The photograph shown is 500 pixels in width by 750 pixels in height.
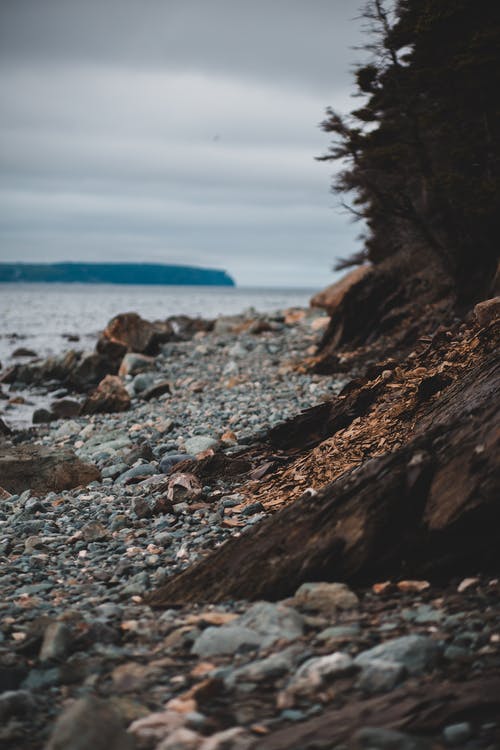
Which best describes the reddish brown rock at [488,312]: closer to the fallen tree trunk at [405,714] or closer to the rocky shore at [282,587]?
the rocky shore at [282,587]

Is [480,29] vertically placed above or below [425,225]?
above

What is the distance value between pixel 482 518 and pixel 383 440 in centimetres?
277

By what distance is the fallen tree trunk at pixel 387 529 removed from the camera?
4.45 m

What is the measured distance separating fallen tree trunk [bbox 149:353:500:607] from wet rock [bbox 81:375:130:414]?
11157mm

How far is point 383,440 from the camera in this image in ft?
23.4

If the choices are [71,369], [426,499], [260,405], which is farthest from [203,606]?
[71,369]

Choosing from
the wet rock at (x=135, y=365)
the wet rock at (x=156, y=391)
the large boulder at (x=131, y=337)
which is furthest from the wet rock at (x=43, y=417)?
the large boulder at (x=131, y=337)

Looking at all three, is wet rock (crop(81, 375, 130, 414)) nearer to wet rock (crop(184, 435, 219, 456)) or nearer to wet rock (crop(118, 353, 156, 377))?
wet rock (crop(118, 353, 156, 377))

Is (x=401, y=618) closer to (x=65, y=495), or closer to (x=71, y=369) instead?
(x=65, y=495)

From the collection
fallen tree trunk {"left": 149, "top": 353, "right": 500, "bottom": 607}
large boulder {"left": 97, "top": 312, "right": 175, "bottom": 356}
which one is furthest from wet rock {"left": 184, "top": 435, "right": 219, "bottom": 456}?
large boulder {"left": 97, "top": 312, "right": 175, "bottom": 356}

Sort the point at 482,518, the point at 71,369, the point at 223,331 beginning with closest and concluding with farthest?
the point at 482,518
the point at 71,369
the point at 223,331

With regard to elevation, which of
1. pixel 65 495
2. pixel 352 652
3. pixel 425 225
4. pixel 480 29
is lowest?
pixel 65 495

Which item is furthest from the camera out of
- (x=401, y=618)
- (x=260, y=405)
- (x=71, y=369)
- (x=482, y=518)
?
(x=71, y=369)

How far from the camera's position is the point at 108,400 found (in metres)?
16.2
